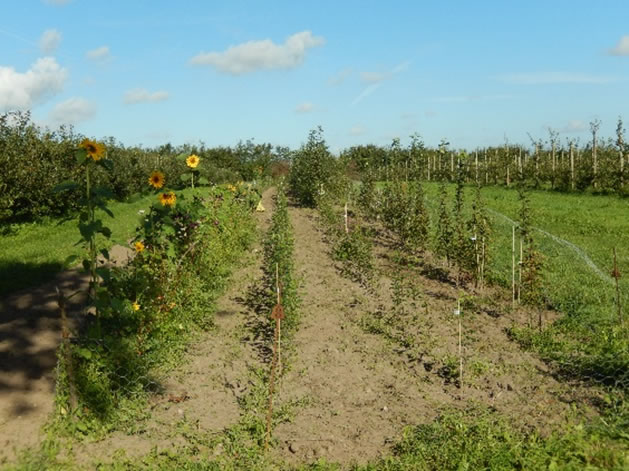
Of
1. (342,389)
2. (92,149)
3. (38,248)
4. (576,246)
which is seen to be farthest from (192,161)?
(576,246)

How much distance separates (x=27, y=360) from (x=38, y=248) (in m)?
5.85

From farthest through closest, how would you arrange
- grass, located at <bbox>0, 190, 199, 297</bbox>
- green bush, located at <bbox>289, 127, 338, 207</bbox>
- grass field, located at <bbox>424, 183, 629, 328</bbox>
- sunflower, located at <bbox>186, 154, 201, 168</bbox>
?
1. green bush, located at <bbox>289, 127, 338, 207</bbox>
2. grass, located at <bbox>0, 190, 199, 297</bbox>
3. sunflower, located at <bbox>186, 154, 201, 168</bbox>
4. grass field, located at <bbox>424, 183, 629, 328</bbox>

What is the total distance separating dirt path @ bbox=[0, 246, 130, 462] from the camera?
4031 millimetres

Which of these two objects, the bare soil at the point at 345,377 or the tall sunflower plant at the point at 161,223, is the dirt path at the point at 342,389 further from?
the tall sunflower plant at the point at 161,223

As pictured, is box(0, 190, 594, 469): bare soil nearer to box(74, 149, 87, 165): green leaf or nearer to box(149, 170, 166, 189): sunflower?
box(149, 170, 166, 189): sunflower

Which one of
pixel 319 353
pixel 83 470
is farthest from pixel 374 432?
pixel 83 470

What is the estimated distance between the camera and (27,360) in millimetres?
5035

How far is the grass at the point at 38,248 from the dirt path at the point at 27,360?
61 centimetres

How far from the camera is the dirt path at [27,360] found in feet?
13.2

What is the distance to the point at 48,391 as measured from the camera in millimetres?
4531

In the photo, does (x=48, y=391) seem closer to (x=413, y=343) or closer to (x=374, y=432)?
(x=374, y=432)

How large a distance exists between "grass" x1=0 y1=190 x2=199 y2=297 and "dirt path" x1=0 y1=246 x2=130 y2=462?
0.61m

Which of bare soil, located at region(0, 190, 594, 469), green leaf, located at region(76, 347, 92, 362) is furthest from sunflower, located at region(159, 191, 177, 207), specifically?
green leaf, located at region(76, 347, 92, 362)

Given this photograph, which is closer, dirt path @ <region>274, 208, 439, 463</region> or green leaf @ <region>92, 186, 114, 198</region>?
dirt path @ <region>274, 208, 439, 463</region>
